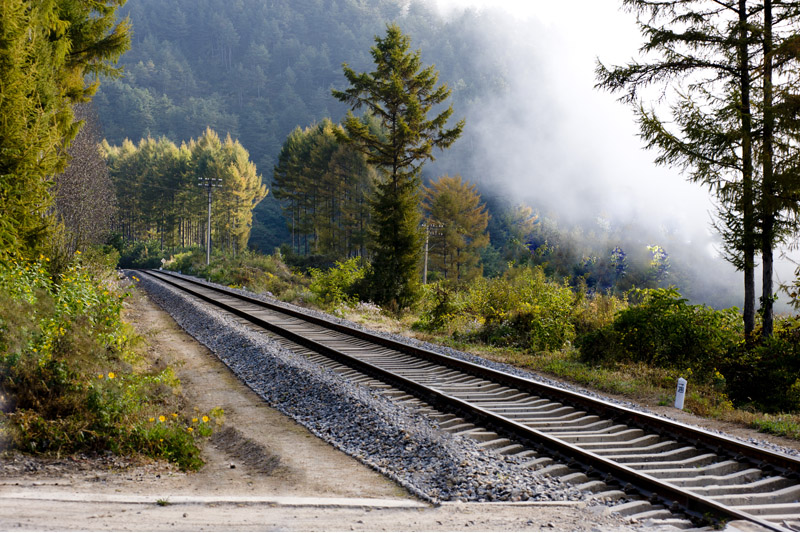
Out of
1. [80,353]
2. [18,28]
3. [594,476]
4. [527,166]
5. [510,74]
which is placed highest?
[510,74]

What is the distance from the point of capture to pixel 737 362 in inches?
419

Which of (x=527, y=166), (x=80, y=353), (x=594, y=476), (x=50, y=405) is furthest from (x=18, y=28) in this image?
(x=527, y=166)

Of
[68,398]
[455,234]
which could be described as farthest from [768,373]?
[455,234]

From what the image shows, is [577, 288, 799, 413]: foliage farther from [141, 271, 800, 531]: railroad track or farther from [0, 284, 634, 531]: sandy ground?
[0, 284, 634, 531]: sandy ground

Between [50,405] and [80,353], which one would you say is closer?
[50,405]

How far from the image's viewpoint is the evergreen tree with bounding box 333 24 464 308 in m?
25.4

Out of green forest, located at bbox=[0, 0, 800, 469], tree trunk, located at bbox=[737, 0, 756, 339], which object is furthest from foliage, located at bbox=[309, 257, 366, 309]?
tree trunk, located at bbox=[737, 0, 756, 339]

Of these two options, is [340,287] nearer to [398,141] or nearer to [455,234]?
[398,141]

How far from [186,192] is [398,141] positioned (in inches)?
2295

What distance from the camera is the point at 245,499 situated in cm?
477

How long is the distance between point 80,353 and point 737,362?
10.6m

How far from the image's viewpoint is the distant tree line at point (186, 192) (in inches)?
2960

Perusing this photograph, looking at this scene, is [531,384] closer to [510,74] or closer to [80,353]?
[80,353]

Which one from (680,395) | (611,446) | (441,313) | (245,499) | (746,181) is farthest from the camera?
(441,313)
